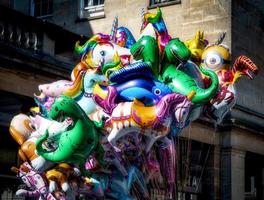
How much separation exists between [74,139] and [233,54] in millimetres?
9679

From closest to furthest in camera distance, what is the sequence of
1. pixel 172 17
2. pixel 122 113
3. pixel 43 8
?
pixel 122 113, pixel 172 17, pixel 43 8

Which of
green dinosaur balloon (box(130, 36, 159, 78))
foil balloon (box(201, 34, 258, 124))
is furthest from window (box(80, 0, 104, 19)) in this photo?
green dinosaur balloon (box(130, 36, 159, 78))

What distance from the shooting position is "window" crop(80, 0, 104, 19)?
1778 centimetres

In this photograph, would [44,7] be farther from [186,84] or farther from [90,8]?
[186,84]

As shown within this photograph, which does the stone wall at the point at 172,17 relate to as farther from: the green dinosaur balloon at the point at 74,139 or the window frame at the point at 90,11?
the green dinosaur balloon at the point at 74,139

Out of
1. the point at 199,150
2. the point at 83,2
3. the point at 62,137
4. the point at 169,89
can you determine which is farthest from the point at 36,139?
the point at 83,2

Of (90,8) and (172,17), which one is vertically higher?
(90,8)

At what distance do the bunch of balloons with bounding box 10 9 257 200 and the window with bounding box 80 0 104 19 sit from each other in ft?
31.9

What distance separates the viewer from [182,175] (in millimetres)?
11203

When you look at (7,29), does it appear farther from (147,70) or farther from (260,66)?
(260,66)

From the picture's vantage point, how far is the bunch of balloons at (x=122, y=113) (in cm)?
692

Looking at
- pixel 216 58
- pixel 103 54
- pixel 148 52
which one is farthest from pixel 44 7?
pixel 148 52

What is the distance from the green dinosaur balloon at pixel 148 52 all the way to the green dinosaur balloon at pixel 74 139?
2.93 ft

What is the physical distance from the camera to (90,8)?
58.7ft
